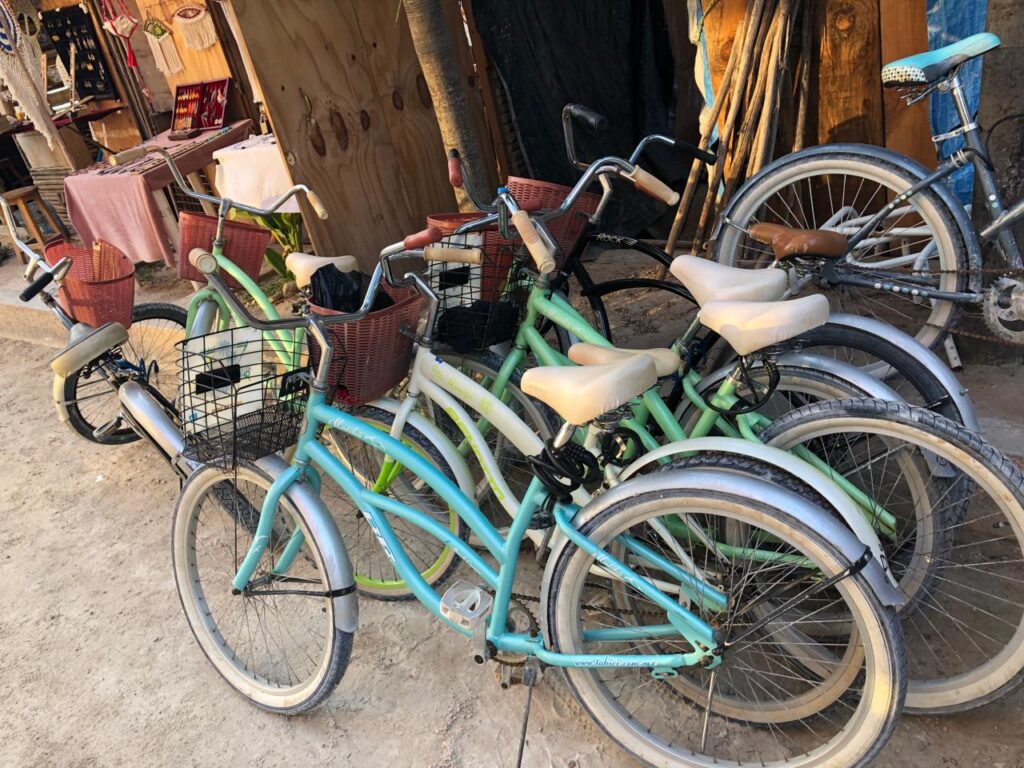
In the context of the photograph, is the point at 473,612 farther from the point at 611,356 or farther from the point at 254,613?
the point at 254,613

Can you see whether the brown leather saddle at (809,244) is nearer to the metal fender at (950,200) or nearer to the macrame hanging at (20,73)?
the metal fender at (950,200)

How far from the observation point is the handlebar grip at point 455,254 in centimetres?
219

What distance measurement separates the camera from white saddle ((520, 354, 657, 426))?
5.55 feet

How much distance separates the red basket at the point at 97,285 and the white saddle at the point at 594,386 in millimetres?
2436

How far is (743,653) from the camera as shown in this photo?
2.35 meters

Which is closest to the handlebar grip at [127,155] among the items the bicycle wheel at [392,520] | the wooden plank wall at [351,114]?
the wooden plank wall at [351,114]

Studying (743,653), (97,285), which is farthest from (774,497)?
(97,285)

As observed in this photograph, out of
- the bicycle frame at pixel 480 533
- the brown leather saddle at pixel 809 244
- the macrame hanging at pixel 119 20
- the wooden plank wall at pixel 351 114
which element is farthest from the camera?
the macrame hanging at pixel 119 20

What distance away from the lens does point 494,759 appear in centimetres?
229

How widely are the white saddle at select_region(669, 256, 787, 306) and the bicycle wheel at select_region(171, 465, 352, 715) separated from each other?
1.47m

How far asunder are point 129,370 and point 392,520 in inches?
55.8

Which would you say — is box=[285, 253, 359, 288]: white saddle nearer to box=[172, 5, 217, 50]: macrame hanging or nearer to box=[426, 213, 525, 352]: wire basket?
box=[426, 213, 525, 352]: wire basket

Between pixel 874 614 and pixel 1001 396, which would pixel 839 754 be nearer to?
pixel 874 614

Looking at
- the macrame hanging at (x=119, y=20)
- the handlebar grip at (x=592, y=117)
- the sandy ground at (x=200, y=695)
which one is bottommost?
the sandy ground at (x=200, y=695)
